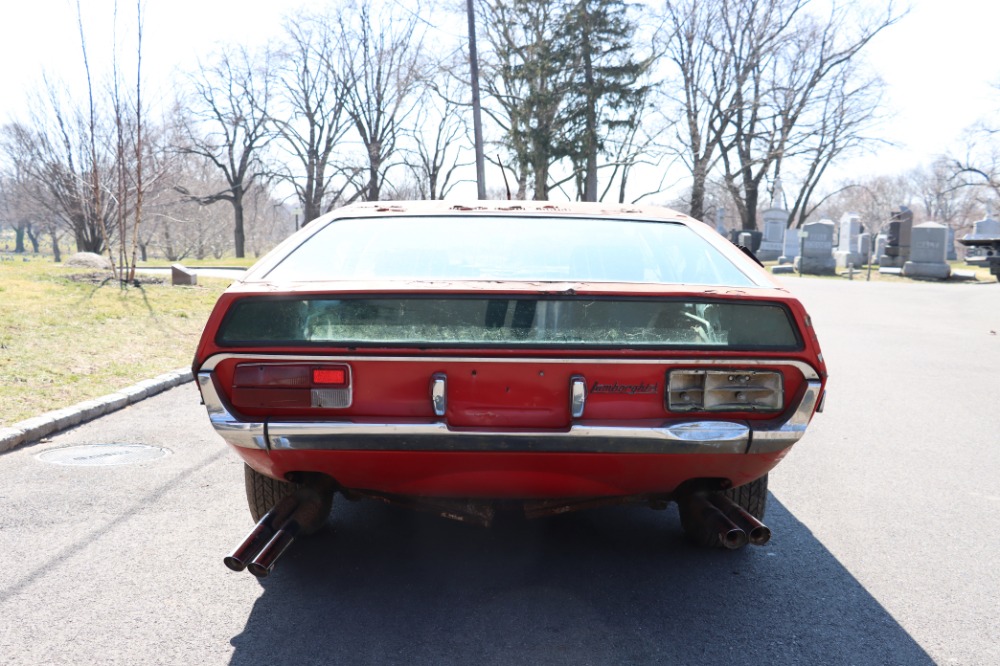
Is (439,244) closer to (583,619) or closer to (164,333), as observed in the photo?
(583,619)

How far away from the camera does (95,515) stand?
385cm

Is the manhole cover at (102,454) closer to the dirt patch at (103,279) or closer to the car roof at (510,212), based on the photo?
the car roof at (510,212)

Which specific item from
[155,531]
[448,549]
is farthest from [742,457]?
[155,531]

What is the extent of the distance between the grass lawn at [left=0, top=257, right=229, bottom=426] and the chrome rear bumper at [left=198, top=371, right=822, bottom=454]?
379cm

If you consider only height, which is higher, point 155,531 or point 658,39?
→ point 658,39

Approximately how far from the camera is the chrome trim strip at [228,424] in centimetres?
269

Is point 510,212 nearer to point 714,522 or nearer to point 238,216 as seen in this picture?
point 714,522

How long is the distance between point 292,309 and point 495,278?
2.33 ft

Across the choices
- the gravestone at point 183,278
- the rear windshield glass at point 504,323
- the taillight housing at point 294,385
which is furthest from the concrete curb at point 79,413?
the gravestone at point 183,278

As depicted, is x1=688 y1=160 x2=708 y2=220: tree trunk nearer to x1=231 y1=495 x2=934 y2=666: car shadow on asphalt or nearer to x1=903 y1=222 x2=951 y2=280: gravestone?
x1=903 y1=222 x2=951 y2=280: gravestone

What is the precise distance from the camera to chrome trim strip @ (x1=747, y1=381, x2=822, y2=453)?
106 inches

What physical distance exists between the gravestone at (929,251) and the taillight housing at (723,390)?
103ft

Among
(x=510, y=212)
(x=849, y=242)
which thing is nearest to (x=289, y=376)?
(x=510, y=212)

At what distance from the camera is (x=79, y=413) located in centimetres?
592
